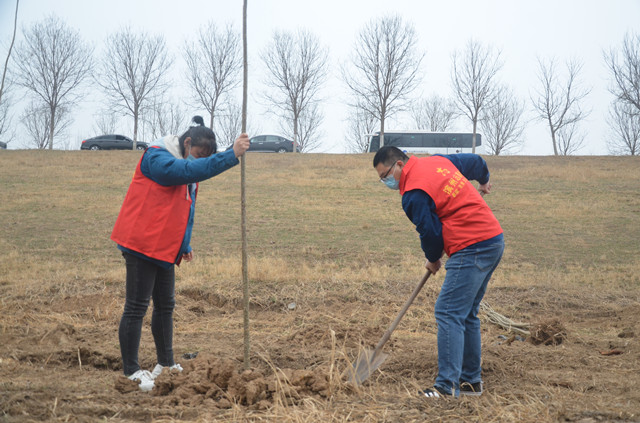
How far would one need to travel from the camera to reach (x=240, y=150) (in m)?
3.28

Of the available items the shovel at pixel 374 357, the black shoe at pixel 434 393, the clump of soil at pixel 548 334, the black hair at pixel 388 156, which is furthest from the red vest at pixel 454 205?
the clump of soil at pixel 548 334

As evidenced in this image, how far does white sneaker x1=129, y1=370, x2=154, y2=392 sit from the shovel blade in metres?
1.37

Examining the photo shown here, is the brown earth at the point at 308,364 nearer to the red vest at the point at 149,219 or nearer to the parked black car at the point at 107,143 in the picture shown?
the red vest at the point at 149,219

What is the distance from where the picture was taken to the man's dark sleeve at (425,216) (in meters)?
3.35

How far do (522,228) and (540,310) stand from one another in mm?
6109

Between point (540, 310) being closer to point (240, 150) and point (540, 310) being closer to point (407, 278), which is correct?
point (407, 278)

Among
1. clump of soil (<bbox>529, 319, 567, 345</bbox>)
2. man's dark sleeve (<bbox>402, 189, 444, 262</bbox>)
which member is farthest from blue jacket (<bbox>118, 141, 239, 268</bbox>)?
clump of soil (<bbox>529, 319, 567, 345</bbox>)

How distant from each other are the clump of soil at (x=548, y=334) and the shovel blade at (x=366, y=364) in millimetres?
2182

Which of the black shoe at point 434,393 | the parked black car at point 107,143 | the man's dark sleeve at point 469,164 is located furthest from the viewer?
the parked black car at point 107,143

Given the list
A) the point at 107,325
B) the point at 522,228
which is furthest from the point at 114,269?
the point at 522,228

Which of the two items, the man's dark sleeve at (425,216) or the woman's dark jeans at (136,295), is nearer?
the man's dark sleeve at (425,216)

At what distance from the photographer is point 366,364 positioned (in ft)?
12.8

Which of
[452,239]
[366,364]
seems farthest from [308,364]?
[452,239]

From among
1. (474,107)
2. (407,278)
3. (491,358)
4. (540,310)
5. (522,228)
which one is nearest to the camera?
(491,358)
